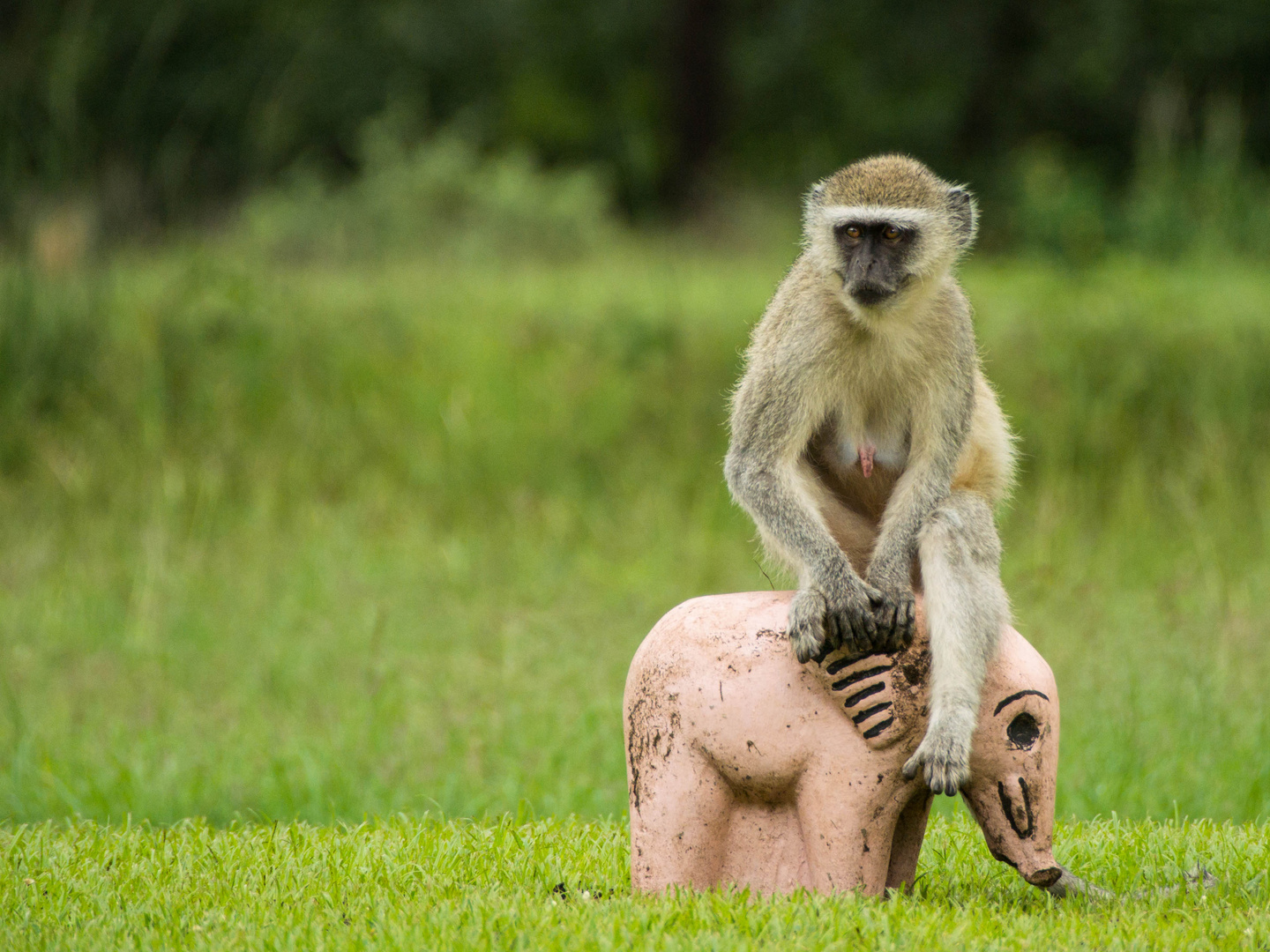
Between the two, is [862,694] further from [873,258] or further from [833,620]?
[873,258]

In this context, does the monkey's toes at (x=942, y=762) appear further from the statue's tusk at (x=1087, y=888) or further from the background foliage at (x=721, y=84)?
the background foliage at (x=721, y=84)

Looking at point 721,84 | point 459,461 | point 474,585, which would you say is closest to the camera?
point 474,585

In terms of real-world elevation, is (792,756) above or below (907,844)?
above

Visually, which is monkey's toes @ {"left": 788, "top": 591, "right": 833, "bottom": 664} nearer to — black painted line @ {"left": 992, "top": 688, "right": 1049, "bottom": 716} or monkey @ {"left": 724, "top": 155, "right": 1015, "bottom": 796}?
monkey @ {"left": 724, "top": 155, "right": 1015, "bottom": 796}

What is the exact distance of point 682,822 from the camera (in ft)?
11.7

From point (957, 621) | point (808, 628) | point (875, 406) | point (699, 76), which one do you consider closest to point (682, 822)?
point (808, 628)

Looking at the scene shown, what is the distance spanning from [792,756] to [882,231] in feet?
5.16

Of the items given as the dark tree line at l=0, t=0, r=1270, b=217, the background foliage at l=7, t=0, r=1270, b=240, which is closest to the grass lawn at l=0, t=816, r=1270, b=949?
the background foliage at l=7, t=0, r=1270, b=240

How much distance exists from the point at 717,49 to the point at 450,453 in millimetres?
17606

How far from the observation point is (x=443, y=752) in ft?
19.4

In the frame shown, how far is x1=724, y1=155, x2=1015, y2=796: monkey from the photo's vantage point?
3871mm

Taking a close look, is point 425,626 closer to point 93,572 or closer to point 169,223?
point 93,572

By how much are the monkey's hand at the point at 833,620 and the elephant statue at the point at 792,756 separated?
0.13 feet

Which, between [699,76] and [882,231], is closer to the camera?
[882,231]
